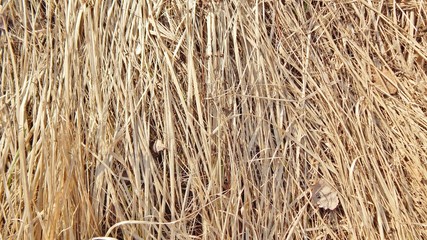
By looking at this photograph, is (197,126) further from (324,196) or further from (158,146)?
(324,196)

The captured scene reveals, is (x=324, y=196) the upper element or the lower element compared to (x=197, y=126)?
lower

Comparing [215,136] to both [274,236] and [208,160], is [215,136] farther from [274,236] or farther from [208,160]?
[274,236]

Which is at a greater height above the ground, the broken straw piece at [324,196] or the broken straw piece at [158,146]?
the broken straw piece at [158,146]

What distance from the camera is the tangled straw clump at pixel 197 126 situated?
146 cm

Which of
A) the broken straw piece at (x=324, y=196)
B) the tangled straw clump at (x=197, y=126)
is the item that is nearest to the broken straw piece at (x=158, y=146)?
the tangled straw clump at (x=197, y=126)

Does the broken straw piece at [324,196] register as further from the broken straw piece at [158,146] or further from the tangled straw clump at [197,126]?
the broken straw piece at [158,146]

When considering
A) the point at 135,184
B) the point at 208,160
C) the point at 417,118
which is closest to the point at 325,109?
the point at 417,118

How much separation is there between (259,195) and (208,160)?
170mm

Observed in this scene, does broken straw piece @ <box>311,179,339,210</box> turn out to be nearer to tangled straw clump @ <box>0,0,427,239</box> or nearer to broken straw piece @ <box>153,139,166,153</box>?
tangled straw clump @ <box>0,0,427,239</box>

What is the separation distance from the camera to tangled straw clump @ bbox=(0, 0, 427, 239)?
1465mm

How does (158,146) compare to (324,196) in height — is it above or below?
above

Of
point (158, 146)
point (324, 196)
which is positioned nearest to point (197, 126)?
point (158, 146)

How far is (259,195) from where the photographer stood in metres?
1.52

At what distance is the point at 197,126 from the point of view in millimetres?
1542
